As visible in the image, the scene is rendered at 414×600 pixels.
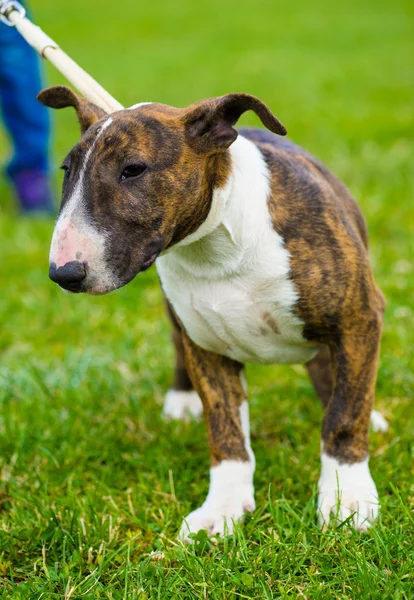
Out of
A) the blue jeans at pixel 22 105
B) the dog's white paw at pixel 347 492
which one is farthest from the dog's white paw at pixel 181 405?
the blue jeans at pixel 22 105

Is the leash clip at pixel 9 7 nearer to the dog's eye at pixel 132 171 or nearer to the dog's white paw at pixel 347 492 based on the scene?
the dog's eye at pixel 132 171

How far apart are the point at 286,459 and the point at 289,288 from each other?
90cm

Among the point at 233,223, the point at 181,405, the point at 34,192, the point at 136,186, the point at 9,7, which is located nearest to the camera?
the point at 136,186

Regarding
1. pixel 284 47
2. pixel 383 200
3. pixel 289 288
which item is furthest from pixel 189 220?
pixel 284 47

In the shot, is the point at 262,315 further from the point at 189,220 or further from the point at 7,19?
the point at 7,19

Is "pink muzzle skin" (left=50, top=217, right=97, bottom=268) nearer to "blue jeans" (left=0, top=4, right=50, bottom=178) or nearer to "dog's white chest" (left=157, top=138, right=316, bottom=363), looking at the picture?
"dog's white chest" (left=157, top=138, right=316, bottom=363)

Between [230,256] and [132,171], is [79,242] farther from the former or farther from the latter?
[230,256]

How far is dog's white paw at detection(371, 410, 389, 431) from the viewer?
3.62 meters

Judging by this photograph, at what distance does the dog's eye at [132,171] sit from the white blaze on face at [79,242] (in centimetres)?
14

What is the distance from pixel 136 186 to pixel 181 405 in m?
1.73

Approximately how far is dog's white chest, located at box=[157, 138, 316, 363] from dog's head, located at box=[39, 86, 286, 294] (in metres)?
0.13

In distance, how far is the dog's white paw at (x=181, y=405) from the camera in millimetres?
3969

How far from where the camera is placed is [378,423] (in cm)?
366

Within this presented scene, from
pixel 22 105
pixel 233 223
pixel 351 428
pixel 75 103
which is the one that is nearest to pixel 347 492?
pixel 351 428
